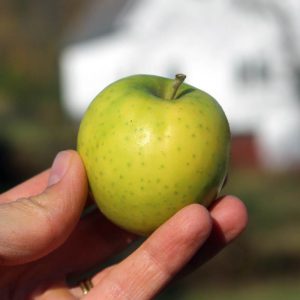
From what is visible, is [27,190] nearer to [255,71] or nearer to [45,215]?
[45,215]

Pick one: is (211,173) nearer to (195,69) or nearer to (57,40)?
(195,69)

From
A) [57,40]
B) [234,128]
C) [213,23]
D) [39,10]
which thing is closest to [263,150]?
[234,128]

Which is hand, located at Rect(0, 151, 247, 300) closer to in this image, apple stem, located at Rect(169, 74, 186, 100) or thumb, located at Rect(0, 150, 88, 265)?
thumb, located at Rect(0, 150, 88, 265)

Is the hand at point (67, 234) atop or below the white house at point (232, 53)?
atop

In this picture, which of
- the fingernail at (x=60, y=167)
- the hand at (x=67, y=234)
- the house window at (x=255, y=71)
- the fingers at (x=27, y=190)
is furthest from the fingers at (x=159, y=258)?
the house window at (x=255, y=71)

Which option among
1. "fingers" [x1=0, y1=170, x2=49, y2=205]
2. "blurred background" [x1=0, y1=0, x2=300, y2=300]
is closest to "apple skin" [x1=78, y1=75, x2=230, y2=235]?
"fingers" [x1=0, y1=170, x2=49, y2=205]

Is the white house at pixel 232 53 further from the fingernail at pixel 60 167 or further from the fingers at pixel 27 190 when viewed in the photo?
the fingernail at pixel 60 167

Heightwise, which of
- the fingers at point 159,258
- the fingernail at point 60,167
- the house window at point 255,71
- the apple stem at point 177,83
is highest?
the apple stem at point 177,83
